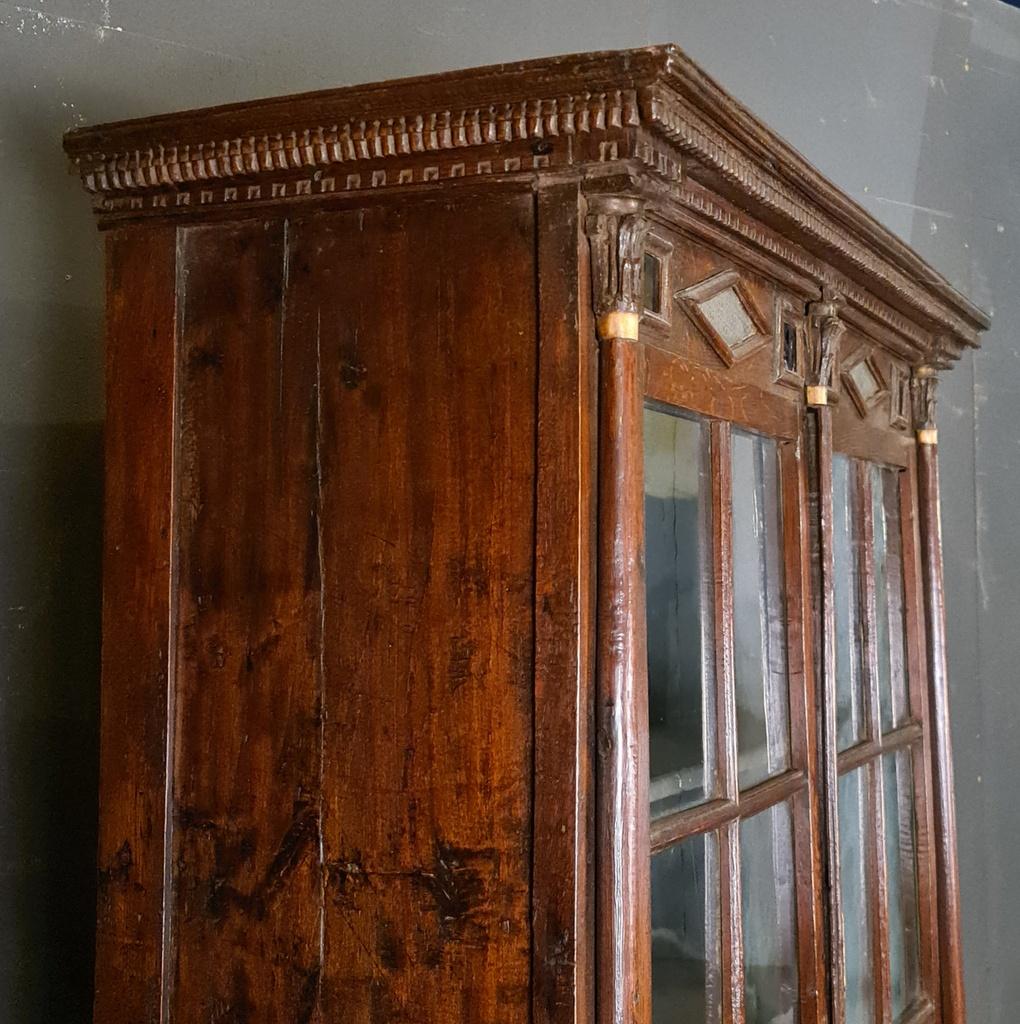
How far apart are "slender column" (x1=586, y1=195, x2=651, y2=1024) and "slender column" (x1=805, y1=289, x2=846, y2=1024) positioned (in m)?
0.53

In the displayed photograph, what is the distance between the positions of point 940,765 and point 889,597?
33 centimetres

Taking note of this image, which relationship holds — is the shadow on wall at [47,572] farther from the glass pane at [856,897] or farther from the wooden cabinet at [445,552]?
the glass pane at [856,897]

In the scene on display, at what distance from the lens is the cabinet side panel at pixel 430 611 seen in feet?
3.59

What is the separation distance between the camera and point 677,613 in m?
1.25

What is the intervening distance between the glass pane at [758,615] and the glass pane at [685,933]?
0.13m

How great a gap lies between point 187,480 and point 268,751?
0.91ft

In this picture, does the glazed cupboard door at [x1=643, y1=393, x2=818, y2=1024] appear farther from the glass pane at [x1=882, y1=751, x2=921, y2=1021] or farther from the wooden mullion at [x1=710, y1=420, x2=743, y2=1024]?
the glass pane at [x1=882, y1=751, x2=921, y2=1021]

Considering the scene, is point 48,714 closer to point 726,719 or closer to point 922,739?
point 726,719

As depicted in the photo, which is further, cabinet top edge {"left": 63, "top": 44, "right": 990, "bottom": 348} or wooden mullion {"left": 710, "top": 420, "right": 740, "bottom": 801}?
wooden mullion {"left": 710, "top": 420, "right": 740, "bottom": 801}

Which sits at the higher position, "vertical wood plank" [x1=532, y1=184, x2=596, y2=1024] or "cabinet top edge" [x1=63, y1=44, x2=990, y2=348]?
"cabinet top edge" [x1=63, y1=44, x2=990, y2=348]

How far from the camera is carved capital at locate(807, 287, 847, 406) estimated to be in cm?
158

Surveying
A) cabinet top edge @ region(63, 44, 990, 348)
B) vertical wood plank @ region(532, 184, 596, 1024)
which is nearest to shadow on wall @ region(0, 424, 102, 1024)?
cabinet top edge @ region(63, 44, 990, 348)

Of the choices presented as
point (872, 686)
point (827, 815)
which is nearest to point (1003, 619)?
point (872, 686)

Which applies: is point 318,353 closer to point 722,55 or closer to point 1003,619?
point 722,55
